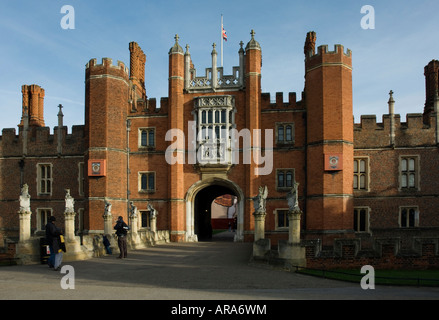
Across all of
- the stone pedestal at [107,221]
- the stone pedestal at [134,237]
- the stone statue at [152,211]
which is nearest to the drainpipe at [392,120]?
the stone statue at [152,211]

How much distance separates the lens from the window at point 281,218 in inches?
1113

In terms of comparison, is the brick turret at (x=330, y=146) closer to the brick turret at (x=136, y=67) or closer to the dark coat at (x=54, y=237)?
the brick turret at (x=136, y=67)

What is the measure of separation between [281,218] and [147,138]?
10056mm

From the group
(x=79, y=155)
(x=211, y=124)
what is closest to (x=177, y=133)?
(x=211, y=124)

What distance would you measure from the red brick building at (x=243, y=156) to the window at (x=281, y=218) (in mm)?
86

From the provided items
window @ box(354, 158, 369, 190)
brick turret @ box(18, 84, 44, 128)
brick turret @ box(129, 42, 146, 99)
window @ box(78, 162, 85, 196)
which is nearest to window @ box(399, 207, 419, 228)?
window @ box(354, 158, 369, 190)

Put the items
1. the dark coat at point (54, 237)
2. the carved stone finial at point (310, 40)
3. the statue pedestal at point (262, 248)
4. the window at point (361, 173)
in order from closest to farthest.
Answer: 1. the dark coat at point (54, 237)
2. the statue pedestal at point (262, 248)
3. the window at point (361, 173)
4. the carved stone finial at point (310, 40)

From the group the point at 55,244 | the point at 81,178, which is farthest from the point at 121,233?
the point at 81,178

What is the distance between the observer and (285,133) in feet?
94.3

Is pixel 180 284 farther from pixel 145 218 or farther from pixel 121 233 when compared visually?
pixel 145 218

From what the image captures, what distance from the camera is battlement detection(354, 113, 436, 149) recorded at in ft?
91.0
